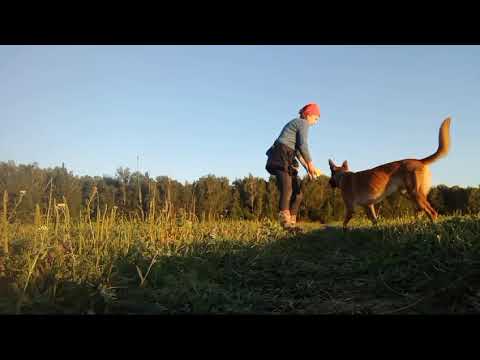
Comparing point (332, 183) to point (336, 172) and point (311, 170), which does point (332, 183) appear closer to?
point (336, 172)

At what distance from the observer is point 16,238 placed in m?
2.87

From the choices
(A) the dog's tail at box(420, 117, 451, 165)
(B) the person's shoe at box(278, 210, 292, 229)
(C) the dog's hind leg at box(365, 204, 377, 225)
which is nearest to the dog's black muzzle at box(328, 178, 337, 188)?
(C) the dog's hind leg at box(365, 204, 377, 225)

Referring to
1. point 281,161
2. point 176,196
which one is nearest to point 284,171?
point 281,161

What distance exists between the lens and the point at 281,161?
568 cm

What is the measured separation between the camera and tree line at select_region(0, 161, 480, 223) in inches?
127

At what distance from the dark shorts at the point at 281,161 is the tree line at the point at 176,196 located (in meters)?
0.67

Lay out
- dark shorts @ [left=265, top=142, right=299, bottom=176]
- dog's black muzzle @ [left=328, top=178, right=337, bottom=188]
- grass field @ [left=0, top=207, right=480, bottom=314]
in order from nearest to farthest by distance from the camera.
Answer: grass field @ [left=0, top=207, right=480, bottom=314] → dark shorts @ [left=265, top=142, right=299, bottom=176] → dog's black muzzle @ [left=328, top=178, right=337, bottom=188]

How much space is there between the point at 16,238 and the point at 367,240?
4106 mm

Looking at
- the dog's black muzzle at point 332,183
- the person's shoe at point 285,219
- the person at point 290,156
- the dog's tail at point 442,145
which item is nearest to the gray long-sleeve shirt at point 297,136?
the person at point 290,156

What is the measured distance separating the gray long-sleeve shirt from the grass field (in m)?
2.22

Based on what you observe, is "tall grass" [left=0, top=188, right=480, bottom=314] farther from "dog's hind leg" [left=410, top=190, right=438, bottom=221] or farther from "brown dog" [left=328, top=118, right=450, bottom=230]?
"brown dog" [left=328, top=118, right=450, bottom=230]

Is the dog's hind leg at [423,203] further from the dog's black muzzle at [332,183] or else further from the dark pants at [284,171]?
the dark pants at [284,171]

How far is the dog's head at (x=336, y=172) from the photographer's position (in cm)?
739
